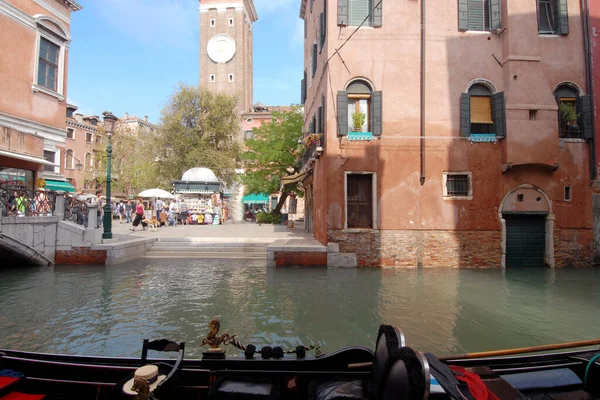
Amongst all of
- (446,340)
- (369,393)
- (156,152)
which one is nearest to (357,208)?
(446,340)

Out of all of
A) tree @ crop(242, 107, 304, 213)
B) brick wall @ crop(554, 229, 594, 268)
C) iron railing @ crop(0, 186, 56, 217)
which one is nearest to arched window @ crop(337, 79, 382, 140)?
brick wall @ crop(554, 229, 594, 268)

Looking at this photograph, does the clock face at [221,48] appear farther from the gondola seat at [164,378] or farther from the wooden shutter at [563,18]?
the gondola seat at [164,378]

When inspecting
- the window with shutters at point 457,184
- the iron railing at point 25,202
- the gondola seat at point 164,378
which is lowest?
the gondola seat at point 164,378

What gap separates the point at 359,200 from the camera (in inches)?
415

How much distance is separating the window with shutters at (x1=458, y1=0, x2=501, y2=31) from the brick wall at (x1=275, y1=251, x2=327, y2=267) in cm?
816

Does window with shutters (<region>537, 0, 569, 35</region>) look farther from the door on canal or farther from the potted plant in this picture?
the potted plant

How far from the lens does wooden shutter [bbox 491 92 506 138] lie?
1013 centimetres

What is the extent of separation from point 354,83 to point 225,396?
9.94 metres

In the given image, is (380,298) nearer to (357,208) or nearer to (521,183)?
(357,208)

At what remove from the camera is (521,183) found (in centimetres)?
1023

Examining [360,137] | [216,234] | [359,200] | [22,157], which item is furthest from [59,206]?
[360,137]

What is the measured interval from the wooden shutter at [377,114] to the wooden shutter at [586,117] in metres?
6.06

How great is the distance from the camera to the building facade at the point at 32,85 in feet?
38.7

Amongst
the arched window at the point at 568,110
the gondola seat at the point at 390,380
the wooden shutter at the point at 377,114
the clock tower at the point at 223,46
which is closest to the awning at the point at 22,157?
the wooden shutter at the point at 377,114
